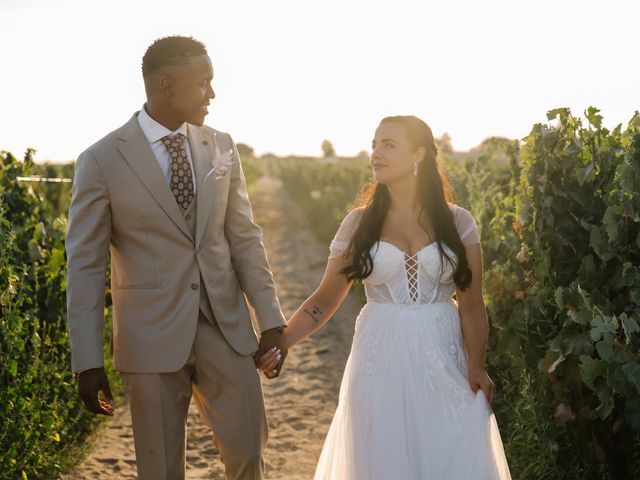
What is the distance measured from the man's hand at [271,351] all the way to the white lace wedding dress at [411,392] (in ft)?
1.05

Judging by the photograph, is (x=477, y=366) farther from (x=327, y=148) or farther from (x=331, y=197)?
(x=327, y=148)

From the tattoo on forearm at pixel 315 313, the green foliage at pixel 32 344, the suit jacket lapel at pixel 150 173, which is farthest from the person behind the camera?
the green foliage at pixel 32 344

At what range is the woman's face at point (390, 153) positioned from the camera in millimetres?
3564

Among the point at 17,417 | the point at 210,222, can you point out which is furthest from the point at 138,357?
the point at 17,417

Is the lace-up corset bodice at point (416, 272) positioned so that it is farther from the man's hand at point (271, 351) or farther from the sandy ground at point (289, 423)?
the sandy ground at point (289, 423)

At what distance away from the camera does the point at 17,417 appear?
4.45m

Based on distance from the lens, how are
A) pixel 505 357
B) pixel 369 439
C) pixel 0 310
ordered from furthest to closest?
pixel 505 357 → pixel 0 310 → pixel 369 439

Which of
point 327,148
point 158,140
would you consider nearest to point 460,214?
point 158,140

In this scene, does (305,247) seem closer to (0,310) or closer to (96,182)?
(0,310)

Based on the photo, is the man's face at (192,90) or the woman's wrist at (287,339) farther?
the woman's wrist at (287,339)

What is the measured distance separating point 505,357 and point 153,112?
2.70 meters

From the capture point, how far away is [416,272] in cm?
352

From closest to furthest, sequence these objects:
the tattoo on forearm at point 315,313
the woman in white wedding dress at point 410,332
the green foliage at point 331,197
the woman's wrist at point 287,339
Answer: the woman in white wedding dress at point 410,332 < the woman's wrist at point 287,339 < the tattoo on forearm at point 315,313 < the green foliage at point 331,197

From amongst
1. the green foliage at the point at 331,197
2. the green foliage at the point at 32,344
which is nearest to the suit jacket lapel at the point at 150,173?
the green foliage at the point at 32,344
